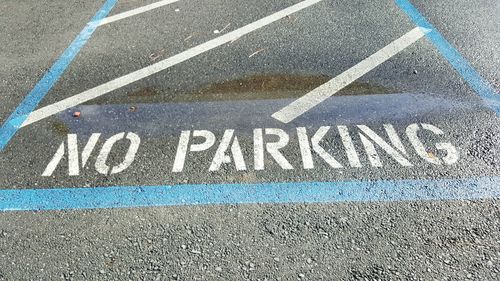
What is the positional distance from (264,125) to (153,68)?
5.36 feet

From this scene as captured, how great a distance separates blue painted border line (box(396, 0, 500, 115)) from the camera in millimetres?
4984

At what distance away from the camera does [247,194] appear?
396cm

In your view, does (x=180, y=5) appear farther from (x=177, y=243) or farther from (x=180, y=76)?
(x=177, y=243)

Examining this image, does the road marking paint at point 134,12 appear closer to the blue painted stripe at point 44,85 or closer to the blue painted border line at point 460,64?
the blue painted stripe at point 44,85

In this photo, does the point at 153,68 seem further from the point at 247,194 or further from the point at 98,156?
the point at 247,194

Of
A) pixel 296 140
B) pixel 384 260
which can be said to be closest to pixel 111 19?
pixel 296 140

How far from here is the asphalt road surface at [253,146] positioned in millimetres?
3488

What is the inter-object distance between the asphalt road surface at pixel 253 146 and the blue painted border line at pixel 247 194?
0.5 inches

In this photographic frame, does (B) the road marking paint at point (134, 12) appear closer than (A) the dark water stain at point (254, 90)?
No

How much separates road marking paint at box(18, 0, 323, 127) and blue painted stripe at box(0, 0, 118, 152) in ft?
0.34

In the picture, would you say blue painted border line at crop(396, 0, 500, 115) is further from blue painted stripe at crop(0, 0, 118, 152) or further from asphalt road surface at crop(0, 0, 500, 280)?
blue painted stripe at crop(0, 0, 118, 152)

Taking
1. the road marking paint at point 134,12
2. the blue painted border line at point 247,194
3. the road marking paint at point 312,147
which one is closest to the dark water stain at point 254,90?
the road marking paint at point 312,147

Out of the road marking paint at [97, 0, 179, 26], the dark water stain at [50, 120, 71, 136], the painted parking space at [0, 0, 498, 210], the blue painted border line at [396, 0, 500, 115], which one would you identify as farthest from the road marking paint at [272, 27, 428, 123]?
Result: the road marking paint at [97, 0, 179, 26]

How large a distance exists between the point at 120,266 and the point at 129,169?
102cm
